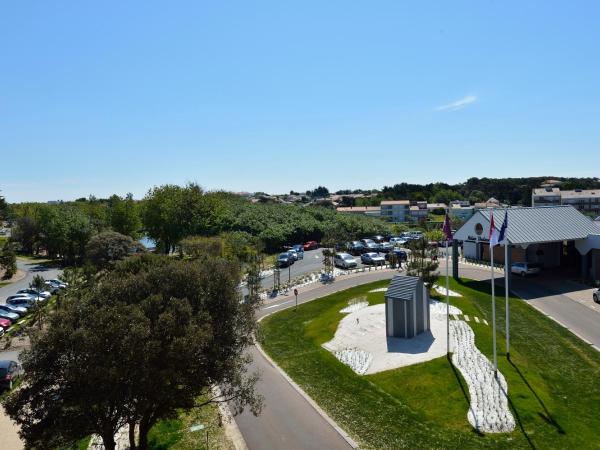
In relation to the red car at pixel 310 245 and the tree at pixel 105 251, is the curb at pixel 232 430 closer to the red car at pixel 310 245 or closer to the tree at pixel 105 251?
the tree at pixel 105 251

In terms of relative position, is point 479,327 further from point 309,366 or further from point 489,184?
point 489,184

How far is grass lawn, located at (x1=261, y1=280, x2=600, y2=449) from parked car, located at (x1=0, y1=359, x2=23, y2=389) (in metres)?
14.1

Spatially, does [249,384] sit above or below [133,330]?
below

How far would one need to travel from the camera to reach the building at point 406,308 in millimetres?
25656

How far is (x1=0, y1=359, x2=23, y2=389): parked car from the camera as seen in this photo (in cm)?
2420

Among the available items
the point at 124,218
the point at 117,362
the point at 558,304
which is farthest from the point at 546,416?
the point at 124,218

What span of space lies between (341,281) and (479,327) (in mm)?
17981

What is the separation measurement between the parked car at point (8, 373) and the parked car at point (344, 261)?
3292 centimetres

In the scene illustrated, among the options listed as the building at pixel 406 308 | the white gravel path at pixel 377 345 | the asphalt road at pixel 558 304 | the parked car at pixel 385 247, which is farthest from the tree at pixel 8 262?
the asphalt road at pixel 558 304

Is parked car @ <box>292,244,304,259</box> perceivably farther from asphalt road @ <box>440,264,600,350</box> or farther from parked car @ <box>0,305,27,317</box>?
parked car @ <box>0,305,27,317</box>

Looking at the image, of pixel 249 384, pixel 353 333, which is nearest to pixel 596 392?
pixel 353 333

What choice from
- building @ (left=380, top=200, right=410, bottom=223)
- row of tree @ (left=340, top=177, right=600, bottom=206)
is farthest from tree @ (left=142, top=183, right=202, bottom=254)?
row of tree @ (left=340, top=177, right=600, bottom=206)

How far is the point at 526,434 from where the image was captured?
1634 centimetres

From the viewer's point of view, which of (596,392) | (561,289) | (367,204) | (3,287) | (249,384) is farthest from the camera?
(367,204)
